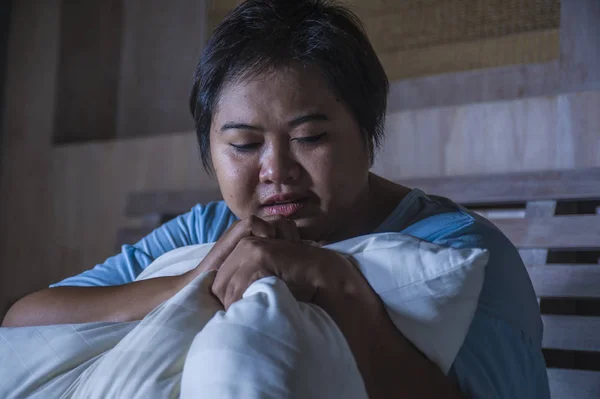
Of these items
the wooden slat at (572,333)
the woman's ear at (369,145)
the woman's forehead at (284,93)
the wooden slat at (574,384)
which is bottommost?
the wooden slat at (574,384)

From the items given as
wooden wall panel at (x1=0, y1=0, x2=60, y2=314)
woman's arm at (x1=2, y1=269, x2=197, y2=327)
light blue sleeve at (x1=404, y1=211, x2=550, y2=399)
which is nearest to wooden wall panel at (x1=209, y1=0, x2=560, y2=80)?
light blue sleeve at (x1=404, y1=211, x2=550, y2=399)

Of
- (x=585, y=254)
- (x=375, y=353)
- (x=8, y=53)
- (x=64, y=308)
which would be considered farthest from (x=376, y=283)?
(x=8, y=53)

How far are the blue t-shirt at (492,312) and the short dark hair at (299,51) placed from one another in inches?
5.7

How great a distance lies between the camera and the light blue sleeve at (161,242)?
4.03 ft

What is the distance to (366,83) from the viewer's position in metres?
1.02

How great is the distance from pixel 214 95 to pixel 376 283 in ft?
1.41

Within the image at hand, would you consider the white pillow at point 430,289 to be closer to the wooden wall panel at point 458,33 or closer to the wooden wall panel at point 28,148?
the wooden wall panel at point 458,33

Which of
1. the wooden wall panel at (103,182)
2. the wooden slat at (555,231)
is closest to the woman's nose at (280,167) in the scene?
the wooden slat at (555,231)

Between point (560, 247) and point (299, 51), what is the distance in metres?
0.70

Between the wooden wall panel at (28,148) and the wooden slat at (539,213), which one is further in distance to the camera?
the wooden wall panel at (28,148)

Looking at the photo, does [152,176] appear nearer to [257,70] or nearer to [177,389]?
[257,70]

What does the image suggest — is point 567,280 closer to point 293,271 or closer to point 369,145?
point 369,145

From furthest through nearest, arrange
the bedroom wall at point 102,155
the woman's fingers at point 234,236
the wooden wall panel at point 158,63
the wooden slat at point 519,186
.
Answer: the wooden wall panel at point 158,63 < the bedroom wall at point 102,155 < the wooden slat at point 519,186 < the woman's fingers at point 234,236

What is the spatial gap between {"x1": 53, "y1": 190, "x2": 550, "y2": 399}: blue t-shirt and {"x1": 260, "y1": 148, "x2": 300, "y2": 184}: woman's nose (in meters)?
0.17
